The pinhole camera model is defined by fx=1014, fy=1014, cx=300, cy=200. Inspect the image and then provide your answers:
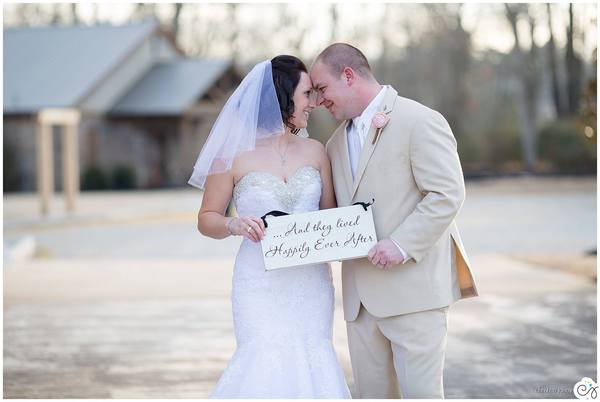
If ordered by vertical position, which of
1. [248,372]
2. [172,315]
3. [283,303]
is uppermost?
[283,303]

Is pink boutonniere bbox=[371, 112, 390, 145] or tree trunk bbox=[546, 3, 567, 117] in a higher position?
pink boutonniere bbox=[371, 112, 390, 145]

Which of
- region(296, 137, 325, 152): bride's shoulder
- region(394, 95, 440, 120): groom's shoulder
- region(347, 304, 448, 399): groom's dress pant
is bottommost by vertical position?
region(347, 304, 448, 399): groom's dress pant

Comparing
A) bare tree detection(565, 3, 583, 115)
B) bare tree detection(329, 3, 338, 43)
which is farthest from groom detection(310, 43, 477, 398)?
bare tree detection(329, 3, 338, 43)

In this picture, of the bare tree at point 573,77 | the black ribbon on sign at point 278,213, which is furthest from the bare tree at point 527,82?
the black ribbon on sign at point 278,213

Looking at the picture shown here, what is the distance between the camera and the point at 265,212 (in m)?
4.21

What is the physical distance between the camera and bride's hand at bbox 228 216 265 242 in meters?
3.96

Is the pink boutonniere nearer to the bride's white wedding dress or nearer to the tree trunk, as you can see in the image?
the bride's white wedding dress

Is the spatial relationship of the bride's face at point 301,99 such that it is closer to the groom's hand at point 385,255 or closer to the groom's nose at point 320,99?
the groom's nose at point 320,99

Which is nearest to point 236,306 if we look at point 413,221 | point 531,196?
point 413,221

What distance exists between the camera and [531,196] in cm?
2995

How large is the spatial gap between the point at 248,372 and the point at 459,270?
984 millimetres

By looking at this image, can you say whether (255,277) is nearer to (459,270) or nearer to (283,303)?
(283,303)

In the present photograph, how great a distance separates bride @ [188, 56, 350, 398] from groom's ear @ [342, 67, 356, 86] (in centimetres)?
19

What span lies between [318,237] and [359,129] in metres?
0.54
